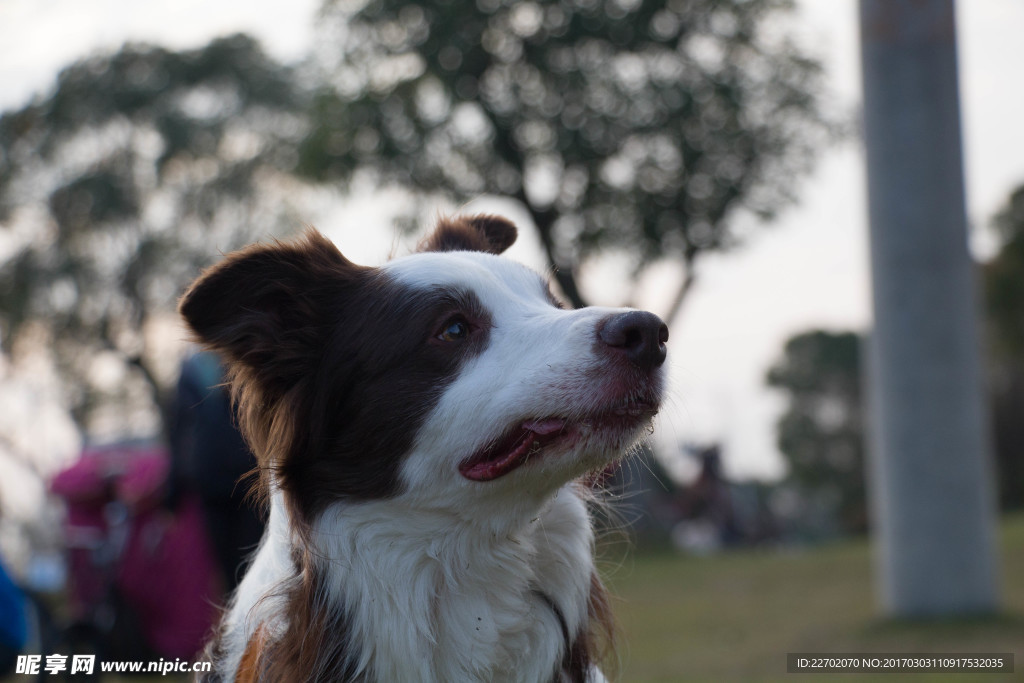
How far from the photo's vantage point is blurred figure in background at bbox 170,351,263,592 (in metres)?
4.76

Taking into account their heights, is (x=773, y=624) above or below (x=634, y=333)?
below

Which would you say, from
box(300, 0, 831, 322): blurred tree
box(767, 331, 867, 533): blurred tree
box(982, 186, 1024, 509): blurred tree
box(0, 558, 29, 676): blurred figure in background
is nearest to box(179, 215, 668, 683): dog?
box(0, 558, 29, 676): blurred figure in background

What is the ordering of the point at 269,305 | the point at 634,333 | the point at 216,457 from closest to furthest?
1. the point at 634,333
2. the point at 269,305
3. the point at 216,457

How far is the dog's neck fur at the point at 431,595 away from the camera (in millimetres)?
2695

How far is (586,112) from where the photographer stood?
19094mm

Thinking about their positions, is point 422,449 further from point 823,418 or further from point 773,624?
point 823,418

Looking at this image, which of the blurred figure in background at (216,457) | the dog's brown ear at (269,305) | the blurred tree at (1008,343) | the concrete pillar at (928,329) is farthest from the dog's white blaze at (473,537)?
the blurred tree at (1008,343)

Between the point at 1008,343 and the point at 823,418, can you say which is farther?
the point at 823,418

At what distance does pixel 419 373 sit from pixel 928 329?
19.0ft

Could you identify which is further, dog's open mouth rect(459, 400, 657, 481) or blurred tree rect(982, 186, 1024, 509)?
blurred tree rect(982, 186, 1024, 509)

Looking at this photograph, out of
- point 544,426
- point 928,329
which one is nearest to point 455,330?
point 544,426

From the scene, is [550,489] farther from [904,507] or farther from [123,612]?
[904,507]

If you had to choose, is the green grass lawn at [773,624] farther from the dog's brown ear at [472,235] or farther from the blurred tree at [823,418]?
the blurred tree at [823,418]

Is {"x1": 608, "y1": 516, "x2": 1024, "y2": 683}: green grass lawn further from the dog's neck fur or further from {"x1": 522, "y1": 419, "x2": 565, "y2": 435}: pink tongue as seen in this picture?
{"x1": 522, "y1": 419, "x2": 565, "y2": 435}: pink tongue
